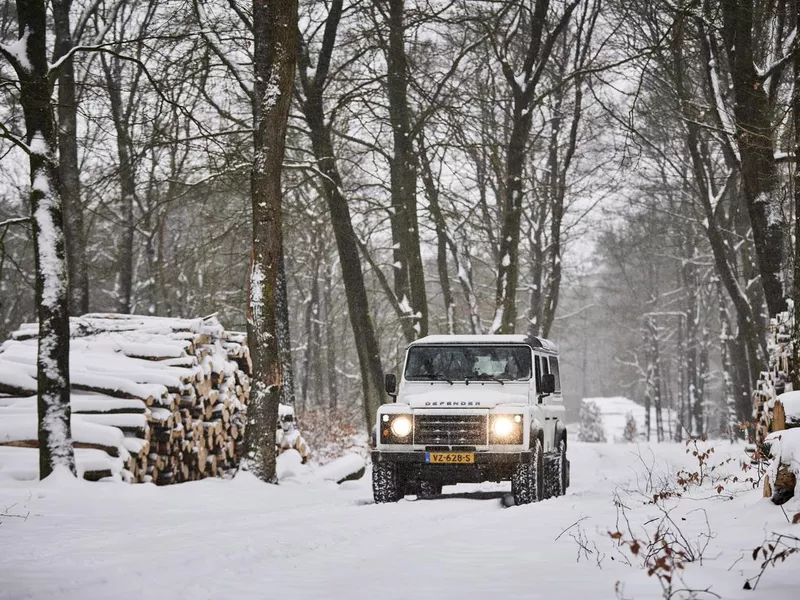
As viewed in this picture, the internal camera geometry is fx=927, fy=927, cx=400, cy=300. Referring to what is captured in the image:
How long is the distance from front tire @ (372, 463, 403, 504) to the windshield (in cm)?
164

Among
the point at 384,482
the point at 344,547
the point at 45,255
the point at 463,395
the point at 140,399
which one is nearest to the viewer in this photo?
the point at 344,547

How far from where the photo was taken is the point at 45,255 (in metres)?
10.4

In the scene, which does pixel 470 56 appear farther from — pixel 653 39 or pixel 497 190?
pixel 497 190

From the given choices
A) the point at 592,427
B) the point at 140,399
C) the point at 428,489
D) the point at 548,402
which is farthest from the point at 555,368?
the point at 592,427

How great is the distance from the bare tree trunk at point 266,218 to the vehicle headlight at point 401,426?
238cm

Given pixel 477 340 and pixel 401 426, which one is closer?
pixel 401 426

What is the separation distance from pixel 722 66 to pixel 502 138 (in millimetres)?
8719

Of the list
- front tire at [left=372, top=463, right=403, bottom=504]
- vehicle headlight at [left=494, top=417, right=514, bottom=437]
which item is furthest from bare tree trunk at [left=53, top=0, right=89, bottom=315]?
vehicle headlight at [left=494, top=417, right=514, bottom=437]

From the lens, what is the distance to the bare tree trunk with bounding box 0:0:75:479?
33.7ft

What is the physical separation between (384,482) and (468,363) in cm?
217

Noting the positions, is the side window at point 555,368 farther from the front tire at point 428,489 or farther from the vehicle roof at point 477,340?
the front tire at point 428,489

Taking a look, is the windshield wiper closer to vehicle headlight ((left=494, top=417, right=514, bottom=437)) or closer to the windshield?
the windshield

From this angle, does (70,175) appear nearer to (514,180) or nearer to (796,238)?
(514,180)

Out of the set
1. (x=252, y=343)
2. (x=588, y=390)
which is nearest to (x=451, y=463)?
(x=252, y=343)
